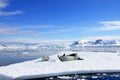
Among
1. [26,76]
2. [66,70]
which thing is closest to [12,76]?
[26,76]

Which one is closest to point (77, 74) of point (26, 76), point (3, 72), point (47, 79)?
point (47, 79)

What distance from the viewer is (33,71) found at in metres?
22.9

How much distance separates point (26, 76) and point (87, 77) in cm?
483

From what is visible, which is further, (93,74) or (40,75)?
(93,74)

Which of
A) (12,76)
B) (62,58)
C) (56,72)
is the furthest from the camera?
(62,58)

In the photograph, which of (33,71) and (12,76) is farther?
(33,71)

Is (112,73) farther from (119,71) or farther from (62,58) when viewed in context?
(62,58)

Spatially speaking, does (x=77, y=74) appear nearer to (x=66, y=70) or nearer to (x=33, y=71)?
(x=66, y=70)

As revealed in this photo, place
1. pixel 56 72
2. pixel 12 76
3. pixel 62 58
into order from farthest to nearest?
pixel 62 58 < pixel 56 72 < pixel 12 76

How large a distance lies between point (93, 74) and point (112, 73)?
5.18 feet

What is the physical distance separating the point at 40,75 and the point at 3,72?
3074 mm

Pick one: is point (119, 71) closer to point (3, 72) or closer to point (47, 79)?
point (47, 79)

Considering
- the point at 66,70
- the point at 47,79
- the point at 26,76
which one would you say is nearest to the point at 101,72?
the point at 66,70

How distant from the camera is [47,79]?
854 inches
